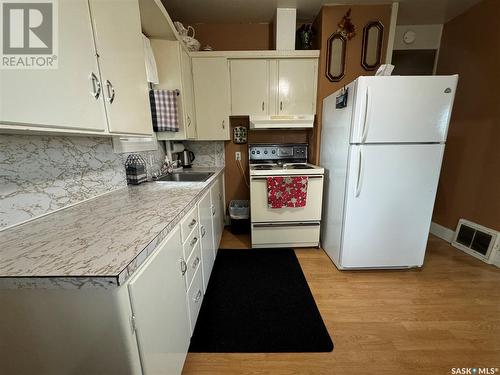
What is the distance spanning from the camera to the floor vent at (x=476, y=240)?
198 centimetres

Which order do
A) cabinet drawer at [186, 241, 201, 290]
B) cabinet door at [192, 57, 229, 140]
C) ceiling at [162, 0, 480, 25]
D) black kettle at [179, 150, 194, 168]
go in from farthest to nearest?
black kettle at [179, 150, 194, 168] → cabinet door at [192, 57, 229, 140] → ceiling at [162, 0, 480, 25] → cabinet drawer at [186, 241, 201, 290]

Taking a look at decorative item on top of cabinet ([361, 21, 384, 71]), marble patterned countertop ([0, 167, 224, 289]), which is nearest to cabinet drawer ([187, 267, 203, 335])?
marble patterned countertop ([0, 167, 224, 289])

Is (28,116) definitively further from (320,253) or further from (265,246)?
(320,253)

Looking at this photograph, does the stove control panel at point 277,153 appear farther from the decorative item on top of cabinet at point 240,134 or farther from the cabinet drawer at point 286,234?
the cabinet drawer at point 286,234

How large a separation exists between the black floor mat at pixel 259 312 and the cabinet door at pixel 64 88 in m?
1.40

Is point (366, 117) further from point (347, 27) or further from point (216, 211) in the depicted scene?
point (216, 211)

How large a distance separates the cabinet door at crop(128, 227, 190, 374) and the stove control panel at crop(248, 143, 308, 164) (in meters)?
1.89

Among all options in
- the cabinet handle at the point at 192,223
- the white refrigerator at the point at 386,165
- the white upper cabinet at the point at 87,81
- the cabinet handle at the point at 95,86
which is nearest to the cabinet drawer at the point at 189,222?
the cabinet handle at the point at 192,223

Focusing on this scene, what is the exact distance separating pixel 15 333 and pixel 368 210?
84.2 inches

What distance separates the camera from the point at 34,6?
0.68 m

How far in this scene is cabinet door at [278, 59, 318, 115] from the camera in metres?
2.34

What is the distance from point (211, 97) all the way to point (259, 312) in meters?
2.25

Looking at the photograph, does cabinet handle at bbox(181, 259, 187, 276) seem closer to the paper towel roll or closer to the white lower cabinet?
the white lower cabinet

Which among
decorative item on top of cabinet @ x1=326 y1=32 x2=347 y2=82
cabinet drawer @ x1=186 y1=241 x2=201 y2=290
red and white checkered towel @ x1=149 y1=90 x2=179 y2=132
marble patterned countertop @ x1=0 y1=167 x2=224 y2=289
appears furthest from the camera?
decorative item on top of cabinet @ x1=326 y1=32 x2=347 y2=82
